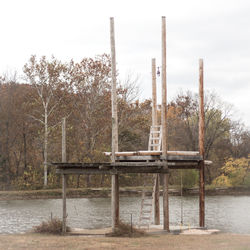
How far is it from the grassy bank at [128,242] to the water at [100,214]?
5.02 m

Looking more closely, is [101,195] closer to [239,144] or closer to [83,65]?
[83,65]

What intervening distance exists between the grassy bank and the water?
16.5 ft

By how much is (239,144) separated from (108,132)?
56.6ft

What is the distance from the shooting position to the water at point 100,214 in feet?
74.6

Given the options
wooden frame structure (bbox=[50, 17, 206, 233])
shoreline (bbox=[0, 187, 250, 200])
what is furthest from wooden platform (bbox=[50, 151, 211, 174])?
shoreline (bbox=[0, 187, 250, 200])

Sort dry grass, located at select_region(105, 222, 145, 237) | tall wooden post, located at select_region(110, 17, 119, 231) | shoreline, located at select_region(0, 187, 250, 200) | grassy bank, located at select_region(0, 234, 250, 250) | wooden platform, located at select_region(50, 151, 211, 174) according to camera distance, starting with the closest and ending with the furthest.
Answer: grassy bank, located at select_region(0, 234, 250, 250)
dry grass, located at select_region(105, 222, 145, 237)
wooden platform, located at select_region(50, 151, 211, 174)
tall wooden post, located at select_region(110, 17, 119, 231)
shoreline, located at select_region(0, 187, 250, 200)

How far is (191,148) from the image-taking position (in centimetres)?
5003

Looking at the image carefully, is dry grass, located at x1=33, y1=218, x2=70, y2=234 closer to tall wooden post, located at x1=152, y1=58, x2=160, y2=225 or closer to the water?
the water

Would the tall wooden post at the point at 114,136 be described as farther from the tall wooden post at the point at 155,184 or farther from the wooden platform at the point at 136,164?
the tall wooden post at the point at 155,184

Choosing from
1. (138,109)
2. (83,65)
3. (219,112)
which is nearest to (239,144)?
(219,112)

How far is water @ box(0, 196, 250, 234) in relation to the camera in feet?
74.6

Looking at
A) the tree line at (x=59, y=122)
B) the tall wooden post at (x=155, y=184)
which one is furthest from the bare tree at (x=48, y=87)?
the tall wooden post at (x=155, y=184)

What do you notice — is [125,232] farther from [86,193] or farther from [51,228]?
[86,193]

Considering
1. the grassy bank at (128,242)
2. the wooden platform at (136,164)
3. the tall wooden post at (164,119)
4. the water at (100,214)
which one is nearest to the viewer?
the grassy bank at (128,242)
